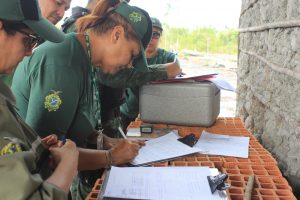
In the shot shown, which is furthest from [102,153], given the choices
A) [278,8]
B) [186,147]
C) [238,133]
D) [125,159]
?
[278,8]

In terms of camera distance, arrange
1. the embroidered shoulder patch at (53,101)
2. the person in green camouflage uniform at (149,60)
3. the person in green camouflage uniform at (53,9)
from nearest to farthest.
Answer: the embroidered shoulder patch at (53,101)
the person in green camouflage uniform at (53,9)
the person in green camouflage uniform at (149,60)

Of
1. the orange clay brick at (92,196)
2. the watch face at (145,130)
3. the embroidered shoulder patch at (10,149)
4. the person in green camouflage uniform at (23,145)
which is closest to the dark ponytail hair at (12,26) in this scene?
the person in green camouflage uniform at (23,145)

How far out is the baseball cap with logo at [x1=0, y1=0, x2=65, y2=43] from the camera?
0.84 metres

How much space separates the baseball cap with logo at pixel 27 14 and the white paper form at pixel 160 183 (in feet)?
1.90

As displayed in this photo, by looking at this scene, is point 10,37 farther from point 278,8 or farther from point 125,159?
point 278,8

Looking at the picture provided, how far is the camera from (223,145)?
1.77 m

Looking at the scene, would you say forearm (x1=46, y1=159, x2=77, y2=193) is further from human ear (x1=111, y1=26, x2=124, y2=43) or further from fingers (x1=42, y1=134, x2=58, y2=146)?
human ear (x1=111, y1=26, x2=124, y2=43)

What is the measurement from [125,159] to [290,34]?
3.36 feet

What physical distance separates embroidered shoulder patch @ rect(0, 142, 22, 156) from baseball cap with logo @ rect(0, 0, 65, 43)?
1.02 ft

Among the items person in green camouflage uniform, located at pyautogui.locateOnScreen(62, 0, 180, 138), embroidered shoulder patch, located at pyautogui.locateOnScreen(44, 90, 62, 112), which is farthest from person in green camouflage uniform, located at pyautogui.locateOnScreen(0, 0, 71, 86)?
embroidered shoulder patch, located at pyautogui.locateOnScreen(44, 90, 62, 112)

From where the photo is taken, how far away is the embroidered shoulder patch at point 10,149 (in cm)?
76

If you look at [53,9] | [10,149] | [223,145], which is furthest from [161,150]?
[53,9]

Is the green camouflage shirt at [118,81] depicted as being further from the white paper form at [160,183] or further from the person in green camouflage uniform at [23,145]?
the person in green camouflage uniform at [23,145]

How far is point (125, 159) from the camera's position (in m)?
1.53
